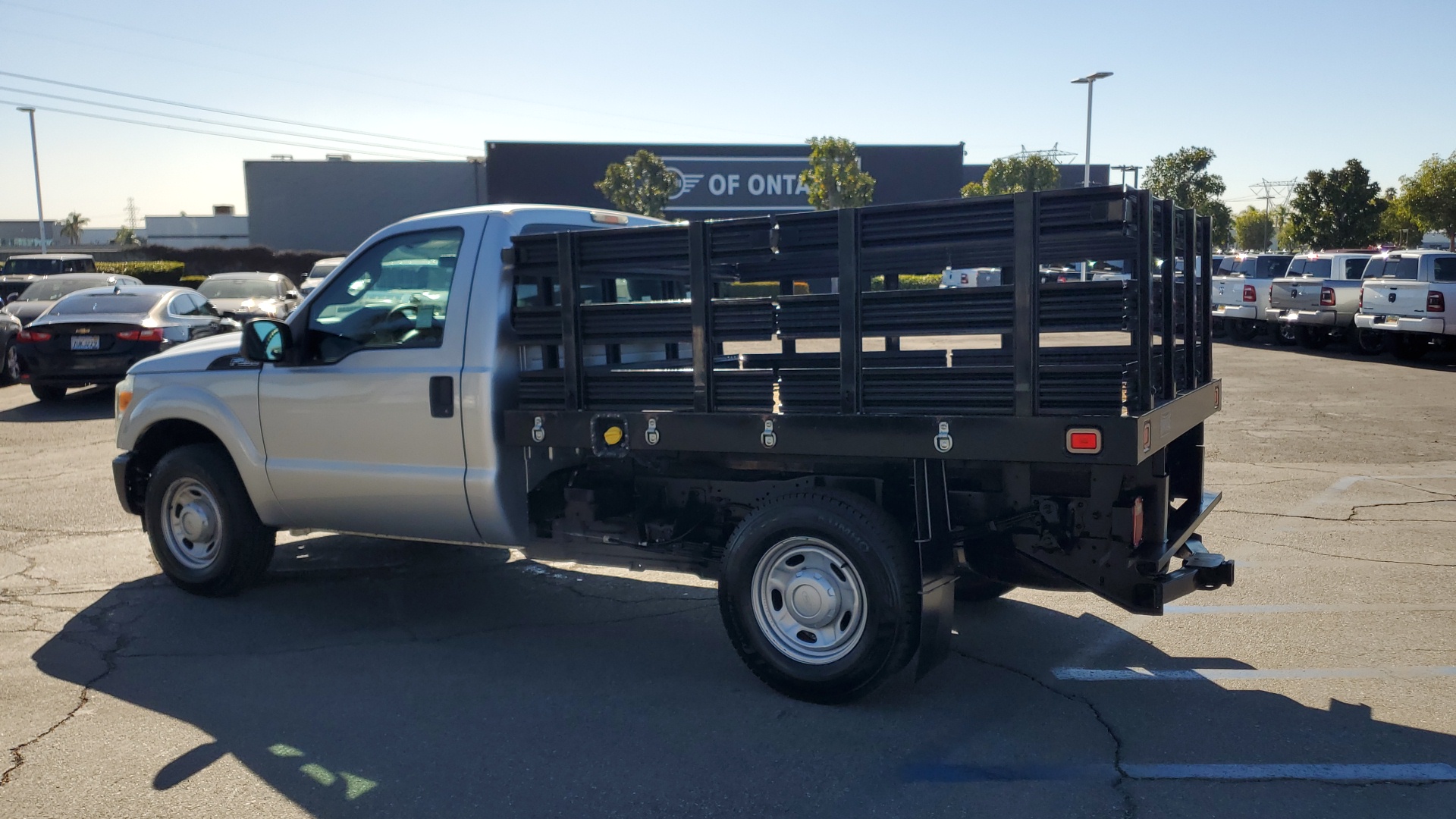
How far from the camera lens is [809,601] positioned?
4.66 m

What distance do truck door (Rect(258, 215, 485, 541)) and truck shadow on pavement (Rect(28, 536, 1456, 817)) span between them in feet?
2.24

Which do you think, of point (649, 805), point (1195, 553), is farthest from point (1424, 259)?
point (649, 805)

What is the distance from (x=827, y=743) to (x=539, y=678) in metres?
1.46

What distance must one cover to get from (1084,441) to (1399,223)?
140ft

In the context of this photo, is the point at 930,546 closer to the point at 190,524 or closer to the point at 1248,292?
the point at 190,524

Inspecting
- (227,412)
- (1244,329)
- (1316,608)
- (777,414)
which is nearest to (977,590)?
(1316,608)

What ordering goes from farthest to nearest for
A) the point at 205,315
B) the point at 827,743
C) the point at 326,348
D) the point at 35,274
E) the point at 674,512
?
the point at 35,274 < the point at 205,315 < the point at 326,348 < the point at 674,512 < the point at 827,743

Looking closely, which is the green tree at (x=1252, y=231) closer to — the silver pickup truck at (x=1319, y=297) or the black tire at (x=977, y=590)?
the silver pickup truck at (x=1319, y=297)

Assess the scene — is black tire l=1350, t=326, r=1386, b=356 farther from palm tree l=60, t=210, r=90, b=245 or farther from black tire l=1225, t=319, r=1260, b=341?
palm tree l=60, t=210, r=90, b=245

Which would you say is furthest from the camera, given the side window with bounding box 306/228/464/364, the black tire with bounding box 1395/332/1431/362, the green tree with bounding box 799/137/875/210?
the green tree with bounding box 799/137/875/210

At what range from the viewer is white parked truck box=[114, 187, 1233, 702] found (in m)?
4.19

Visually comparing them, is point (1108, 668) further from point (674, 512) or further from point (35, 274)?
point (35, 274)

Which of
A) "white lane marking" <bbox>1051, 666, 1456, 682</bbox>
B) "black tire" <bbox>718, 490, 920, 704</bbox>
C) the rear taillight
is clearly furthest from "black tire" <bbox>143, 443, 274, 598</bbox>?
the rear taillight

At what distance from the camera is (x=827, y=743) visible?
429 centimetres
